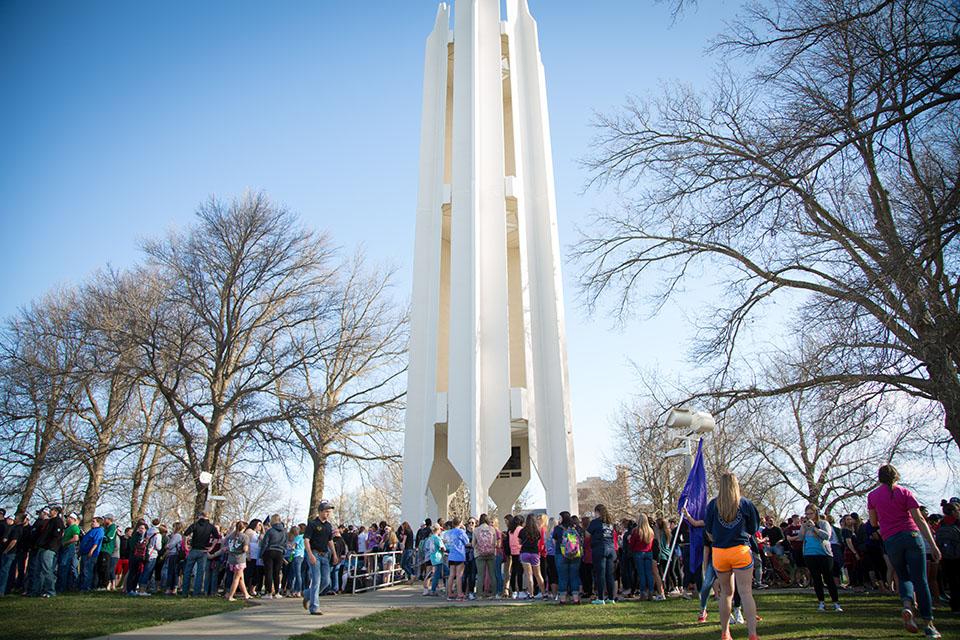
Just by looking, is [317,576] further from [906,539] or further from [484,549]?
[906,539]

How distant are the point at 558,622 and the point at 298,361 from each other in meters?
17.7

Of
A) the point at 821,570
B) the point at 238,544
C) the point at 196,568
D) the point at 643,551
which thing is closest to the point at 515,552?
the point at 643,551

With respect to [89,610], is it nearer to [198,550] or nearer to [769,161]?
[198,550]

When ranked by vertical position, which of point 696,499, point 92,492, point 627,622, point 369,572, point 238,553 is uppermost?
point 92,492

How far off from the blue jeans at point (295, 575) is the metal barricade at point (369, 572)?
1.21 meters

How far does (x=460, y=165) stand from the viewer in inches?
957

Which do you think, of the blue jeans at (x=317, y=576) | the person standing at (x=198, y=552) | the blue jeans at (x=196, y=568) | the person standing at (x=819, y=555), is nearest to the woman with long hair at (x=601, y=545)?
the person standing at (x=819, y=555)

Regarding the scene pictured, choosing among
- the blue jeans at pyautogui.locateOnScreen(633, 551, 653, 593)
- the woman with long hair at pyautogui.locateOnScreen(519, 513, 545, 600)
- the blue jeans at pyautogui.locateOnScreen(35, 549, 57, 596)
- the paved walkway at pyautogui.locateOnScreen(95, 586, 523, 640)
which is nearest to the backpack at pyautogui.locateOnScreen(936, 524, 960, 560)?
the blue jeans at pyautogui.locateOnScreen(633, 551, 653, 593)

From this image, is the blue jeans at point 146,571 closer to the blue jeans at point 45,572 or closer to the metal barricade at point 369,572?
the blue jeans at point 45,572

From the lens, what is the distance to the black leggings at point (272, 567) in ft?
49.0

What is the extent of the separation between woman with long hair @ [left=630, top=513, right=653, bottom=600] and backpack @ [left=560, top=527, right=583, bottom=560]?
117 cm

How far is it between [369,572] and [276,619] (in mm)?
7485

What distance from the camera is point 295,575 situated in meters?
15.0

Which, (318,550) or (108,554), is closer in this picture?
(318,550)
